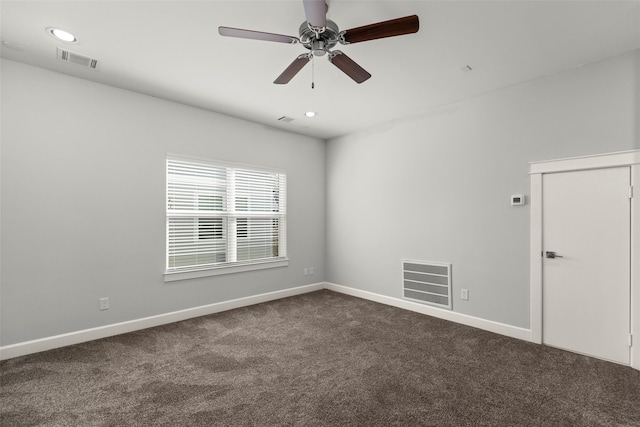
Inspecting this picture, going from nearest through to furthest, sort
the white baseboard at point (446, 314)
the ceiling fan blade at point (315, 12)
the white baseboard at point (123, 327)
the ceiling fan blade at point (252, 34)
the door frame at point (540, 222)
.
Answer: the ceiling fan blade at point (315, 12), the ceiling fan blade at point (252, 34), the door frame at point (540, 222), the white baseboard at point (123, 327), the white baseboard at point (446, 314)

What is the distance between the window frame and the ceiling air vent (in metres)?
1.21

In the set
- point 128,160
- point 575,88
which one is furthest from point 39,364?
point 575,88

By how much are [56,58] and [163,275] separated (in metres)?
2.52

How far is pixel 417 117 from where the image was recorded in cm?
437

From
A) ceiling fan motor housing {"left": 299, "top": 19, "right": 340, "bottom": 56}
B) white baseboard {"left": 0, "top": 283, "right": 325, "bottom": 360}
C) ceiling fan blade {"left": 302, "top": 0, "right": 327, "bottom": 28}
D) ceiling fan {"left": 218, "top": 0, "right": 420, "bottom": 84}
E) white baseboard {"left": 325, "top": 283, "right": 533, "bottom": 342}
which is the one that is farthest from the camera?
white baseboard {"left": 325, "top": 283, "right": 533, "bottom": 342}

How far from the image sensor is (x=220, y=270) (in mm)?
4379

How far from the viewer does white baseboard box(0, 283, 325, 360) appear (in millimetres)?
2966

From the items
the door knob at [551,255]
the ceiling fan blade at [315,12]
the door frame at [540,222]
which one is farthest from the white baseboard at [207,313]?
the ceiling fan blade at [315,12]

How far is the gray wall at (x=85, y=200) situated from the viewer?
2.97m

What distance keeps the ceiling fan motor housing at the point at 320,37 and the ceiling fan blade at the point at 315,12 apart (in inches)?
7.8

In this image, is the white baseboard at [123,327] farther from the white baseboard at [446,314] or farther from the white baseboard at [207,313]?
the white baseboard at [446,314]

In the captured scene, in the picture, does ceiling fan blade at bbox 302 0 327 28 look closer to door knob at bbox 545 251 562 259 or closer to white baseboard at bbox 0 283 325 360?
door knob at bbox 545 251 562 259

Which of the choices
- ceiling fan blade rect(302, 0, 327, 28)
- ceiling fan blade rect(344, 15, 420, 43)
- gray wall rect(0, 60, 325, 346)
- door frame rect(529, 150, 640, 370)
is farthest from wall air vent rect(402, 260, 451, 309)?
ceiling fan blade rect(302, 0, 327, 28)

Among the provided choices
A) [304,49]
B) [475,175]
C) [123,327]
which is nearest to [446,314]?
[475,175]
